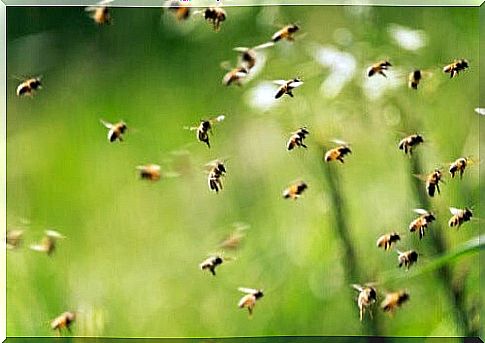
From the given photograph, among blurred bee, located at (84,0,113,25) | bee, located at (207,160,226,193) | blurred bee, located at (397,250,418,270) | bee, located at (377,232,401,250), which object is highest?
blurred bee, located at (84,0,113,25)

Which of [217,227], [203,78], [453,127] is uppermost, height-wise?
[203,78]

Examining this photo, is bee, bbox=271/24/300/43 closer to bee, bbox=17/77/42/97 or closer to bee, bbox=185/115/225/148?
bee, bbox=185/115/225/148

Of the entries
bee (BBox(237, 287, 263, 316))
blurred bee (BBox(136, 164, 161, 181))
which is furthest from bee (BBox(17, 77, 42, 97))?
bee (BBox(237, 287, 263, 316))

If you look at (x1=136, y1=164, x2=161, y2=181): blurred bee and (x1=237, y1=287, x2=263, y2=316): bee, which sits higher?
(x1=136, y1=164, x2=161, y2=181): blurred bee

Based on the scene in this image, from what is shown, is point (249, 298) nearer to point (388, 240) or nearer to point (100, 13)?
point (388, 240)

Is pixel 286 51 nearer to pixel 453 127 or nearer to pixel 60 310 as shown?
pixel 453 127

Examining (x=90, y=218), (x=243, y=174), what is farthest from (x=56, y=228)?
(x=243, y=174)
